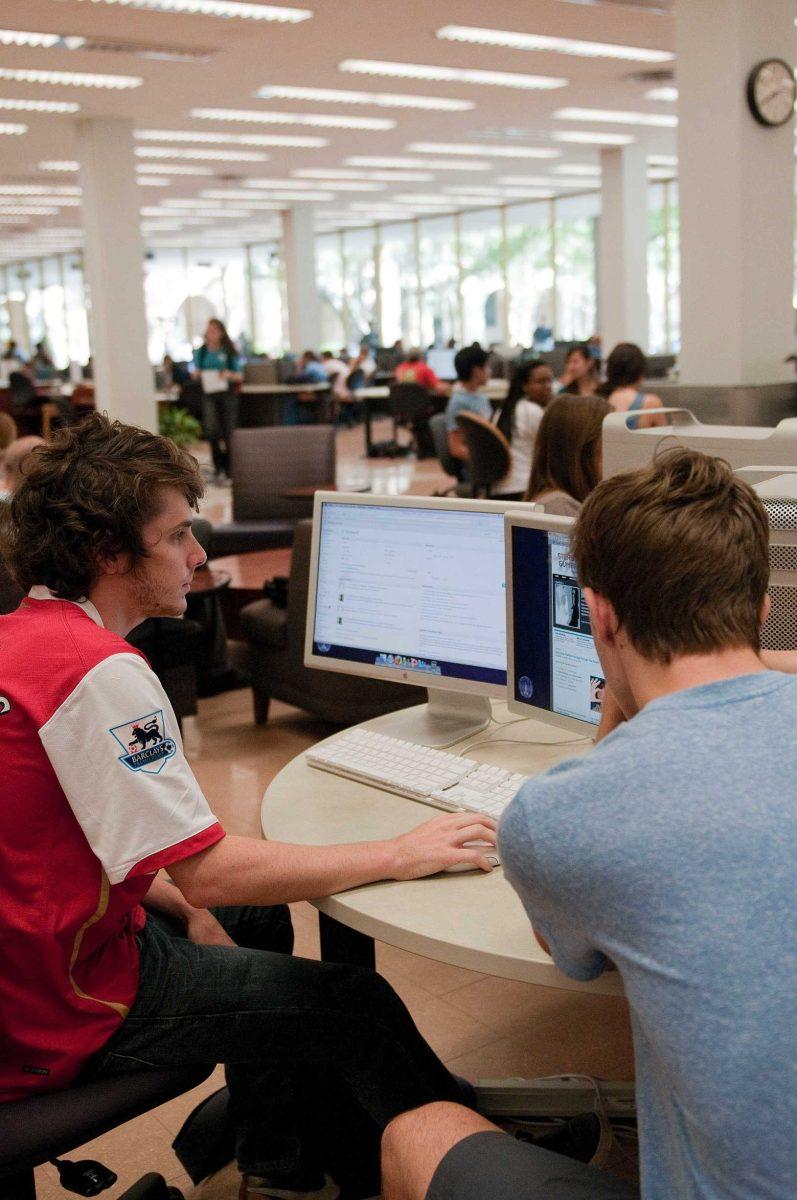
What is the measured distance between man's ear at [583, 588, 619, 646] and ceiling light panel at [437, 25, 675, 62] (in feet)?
23.9

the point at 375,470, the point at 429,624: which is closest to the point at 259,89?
the point at 375,470

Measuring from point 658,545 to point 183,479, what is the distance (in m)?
0.79

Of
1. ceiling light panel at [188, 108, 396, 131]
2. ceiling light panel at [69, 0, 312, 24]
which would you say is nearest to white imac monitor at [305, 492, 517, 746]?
ceiling light panel at [69, 0, 312, 24]

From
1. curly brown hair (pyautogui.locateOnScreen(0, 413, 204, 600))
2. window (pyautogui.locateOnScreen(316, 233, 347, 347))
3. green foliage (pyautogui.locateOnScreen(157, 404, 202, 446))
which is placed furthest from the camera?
window (pyautogui.locateOnScreen(316, 233, 347, 347))

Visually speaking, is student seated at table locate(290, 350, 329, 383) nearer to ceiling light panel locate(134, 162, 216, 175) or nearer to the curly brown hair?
ceiling light panel locate(134, 162, 216, 175)

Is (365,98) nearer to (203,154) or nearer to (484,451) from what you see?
(203,154)

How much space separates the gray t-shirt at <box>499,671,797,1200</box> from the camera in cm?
93

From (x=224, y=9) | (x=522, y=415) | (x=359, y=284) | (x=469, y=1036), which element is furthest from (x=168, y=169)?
(x=469, y=1036)

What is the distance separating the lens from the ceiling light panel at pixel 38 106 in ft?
31.1

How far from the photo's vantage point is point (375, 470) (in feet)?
42.7

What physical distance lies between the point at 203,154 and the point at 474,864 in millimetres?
12239

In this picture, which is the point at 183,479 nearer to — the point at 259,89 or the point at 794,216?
the point at 794,216

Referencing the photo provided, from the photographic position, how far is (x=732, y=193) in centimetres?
565

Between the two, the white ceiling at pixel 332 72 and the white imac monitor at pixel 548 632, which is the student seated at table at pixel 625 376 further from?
the white imac monitor at pixel 548 632
